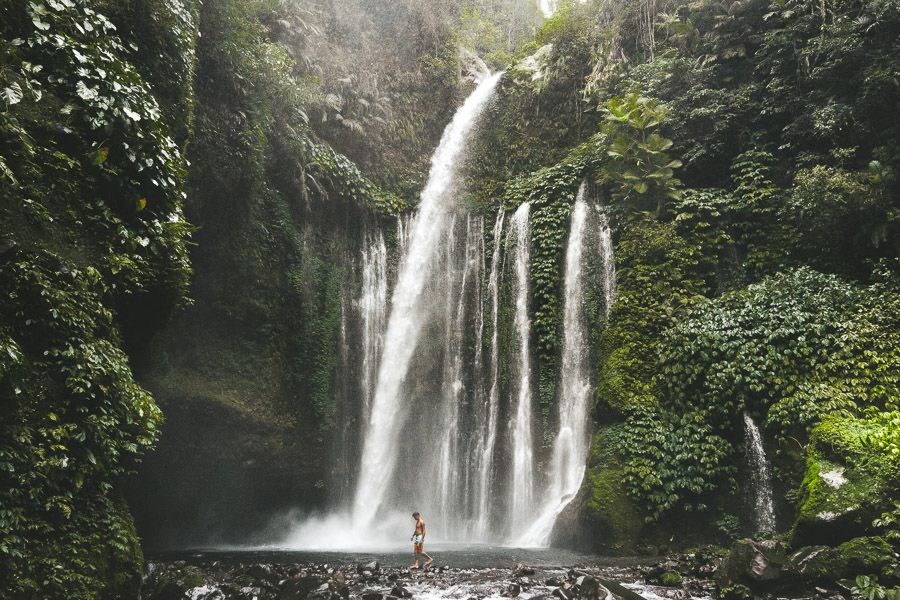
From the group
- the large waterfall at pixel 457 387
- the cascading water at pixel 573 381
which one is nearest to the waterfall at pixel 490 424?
the large waterfall at pixel 457 387

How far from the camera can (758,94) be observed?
14.1 meters

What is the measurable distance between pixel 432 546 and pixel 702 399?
640 centimetres

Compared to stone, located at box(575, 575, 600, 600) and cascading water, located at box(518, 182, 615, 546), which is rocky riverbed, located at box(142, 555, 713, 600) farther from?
cascading water, located at box(518, 182, 615, 546)

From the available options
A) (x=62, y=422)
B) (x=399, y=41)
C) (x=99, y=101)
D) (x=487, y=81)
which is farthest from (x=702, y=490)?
(x=399, y=41)

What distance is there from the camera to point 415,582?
7441 mm

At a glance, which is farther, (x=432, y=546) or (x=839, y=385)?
(x=432, y=546)

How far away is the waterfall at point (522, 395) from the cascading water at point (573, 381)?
1.68 feet

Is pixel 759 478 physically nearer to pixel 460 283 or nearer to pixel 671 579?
pixel 671 579

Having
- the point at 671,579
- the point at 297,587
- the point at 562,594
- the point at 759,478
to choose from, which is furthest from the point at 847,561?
the point at 297,587

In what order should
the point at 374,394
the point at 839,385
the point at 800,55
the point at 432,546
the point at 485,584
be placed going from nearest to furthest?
the point at 485,584, the point at 839,385, the point at 432,546, the point at 800,55, the point at 374,394

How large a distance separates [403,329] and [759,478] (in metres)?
9.35

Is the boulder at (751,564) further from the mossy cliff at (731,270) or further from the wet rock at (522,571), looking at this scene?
the wet rock at (522,571)

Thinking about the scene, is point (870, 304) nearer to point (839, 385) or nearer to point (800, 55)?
point (839, 385)

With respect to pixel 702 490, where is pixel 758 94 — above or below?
above
